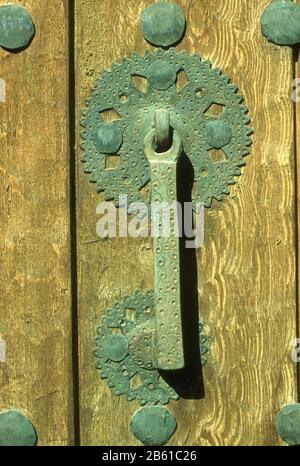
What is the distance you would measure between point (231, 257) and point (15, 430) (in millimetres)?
404

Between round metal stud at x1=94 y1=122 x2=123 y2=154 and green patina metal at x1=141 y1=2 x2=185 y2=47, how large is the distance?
137mm

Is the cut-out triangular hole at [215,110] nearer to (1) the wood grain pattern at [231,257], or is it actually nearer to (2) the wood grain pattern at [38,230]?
(1) the wood grain pattern at [231,257]

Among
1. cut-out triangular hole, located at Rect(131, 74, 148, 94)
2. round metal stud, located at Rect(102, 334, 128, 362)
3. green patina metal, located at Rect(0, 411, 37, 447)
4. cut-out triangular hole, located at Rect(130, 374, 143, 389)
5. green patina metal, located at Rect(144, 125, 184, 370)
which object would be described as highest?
cut-out triangular hole, located at Rect(131, 74, 148, 94)

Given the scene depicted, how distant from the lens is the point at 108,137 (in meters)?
1.16

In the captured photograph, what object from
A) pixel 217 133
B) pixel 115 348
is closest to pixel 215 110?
pixel 217 133

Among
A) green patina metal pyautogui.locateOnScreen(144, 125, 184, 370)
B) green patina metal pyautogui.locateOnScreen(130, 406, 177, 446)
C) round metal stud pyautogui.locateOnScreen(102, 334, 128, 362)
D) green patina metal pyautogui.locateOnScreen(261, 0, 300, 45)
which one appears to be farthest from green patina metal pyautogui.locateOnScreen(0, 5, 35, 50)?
green patina metal pyautogui.locateOnScreen(130, 406, 177, 446)

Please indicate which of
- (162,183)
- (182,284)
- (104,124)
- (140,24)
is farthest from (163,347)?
(140,24)

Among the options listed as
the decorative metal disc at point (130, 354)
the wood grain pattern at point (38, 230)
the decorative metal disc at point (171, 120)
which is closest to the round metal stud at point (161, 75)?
the decorative metal disc at point (171, 120)

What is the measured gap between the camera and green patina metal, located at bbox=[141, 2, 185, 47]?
45.1 inches

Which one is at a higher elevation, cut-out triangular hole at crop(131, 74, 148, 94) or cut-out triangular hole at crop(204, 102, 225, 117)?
cut-out triangular hole at crop(131, 74, 148, 94)

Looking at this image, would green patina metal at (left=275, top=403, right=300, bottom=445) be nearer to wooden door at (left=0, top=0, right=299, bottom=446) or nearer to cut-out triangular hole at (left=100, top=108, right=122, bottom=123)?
wooden door at (left=0, top=0, right=299, bottom=446)

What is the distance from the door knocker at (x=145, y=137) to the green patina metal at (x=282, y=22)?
3.7 inches

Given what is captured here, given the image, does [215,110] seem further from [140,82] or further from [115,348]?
[115,348]
